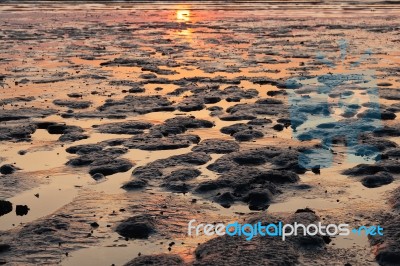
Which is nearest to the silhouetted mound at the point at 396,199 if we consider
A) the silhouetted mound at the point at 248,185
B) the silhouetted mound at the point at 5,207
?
the silhouetted mound at the point at 248,185

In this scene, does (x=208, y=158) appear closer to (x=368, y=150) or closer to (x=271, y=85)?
(x=368, y=150)

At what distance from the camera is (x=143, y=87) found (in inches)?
717

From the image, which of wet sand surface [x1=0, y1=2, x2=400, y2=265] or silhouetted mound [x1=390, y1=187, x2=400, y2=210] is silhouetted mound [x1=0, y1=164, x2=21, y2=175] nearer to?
wet sand surface [x1=0, y1=2, x2=400, y2=265]

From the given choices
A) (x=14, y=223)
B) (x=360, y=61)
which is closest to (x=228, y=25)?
(x=360, y=61)

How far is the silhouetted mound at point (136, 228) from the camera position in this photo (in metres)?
8.12

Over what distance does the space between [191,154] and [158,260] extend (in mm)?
4311

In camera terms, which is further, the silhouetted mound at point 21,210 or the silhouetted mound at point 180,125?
the silhouetted mound at point 180,125

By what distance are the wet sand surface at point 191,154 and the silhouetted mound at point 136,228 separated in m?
0.03

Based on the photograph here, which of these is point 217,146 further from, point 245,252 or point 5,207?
point 245,252

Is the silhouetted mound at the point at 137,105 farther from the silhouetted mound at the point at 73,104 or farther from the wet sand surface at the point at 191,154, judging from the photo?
the silhouetted mound at the point at 73,104

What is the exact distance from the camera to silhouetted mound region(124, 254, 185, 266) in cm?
721

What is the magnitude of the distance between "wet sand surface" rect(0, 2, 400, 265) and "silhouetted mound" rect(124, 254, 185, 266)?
0.08 ft

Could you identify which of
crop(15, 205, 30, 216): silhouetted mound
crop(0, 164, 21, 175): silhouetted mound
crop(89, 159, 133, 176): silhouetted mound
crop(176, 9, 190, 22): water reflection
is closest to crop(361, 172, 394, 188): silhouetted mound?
crop(89, 159, 133, 176): silhouetted mound

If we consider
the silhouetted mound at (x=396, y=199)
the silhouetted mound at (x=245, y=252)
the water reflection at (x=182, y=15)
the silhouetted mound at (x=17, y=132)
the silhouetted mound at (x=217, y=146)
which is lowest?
the silhouetted mound at (x=245, y=252)
